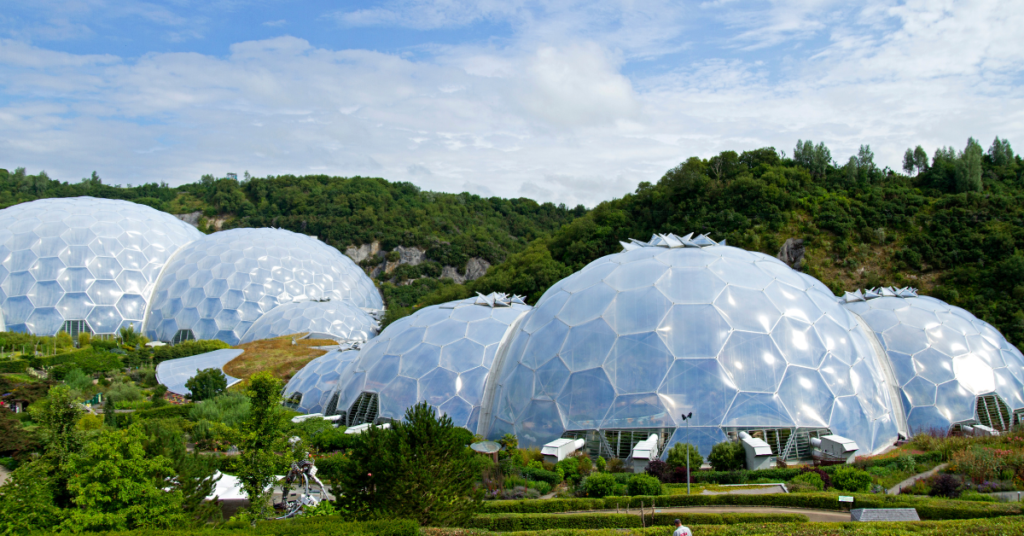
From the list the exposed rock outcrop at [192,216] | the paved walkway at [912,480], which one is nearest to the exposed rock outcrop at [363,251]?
the exposed rock outcrop at [192,216]

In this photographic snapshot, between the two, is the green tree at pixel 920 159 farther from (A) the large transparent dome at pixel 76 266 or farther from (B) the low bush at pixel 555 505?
(A) the large transparent dome at pixel 76 266

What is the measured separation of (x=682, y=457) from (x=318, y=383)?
17.5 m

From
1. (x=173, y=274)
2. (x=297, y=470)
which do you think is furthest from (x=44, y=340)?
(x=297, y=470)

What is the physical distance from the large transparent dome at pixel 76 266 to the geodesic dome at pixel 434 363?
95.6ft

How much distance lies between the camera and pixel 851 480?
47.3 feet

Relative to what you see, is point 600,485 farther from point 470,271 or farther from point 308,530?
point 470,271

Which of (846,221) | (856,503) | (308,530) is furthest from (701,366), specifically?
(846,221)

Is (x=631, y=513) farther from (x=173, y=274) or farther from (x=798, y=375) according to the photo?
(x=173, y=274)

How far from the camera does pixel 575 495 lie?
15.1 m

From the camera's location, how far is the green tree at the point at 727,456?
15.9 m

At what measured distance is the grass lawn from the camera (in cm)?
3253

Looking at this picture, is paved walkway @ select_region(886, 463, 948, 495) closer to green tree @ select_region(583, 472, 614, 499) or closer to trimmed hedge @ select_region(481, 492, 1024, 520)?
trimmed hedge @ select_region(481, 492, 1024, 520)

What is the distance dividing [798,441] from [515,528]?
9.55 meters

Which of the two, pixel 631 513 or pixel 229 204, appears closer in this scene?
pixel 631 513
